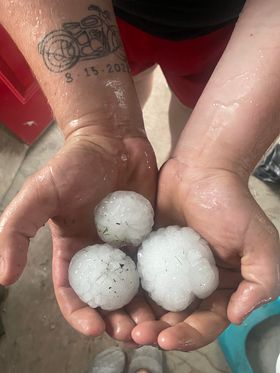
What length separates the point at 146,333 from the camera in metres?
0.73

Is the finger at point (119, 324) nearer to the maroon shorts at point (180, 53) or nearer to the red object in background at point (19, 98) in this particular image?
the maroon shorts at point (180, 53)

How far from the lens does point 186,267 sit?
2.69ft

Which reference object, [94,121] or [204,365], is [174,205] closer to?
[94,121]

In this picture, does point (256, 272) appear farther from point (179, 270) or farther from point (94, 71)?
point (94, 71)

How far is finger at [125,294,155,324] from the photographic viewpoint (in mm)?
796

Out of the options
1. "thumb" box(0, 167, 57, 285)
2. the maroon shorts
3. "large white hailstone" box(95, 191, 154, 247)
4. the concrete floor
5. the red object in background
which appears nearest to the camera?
"thumb" box(0, 167, 57, 285)

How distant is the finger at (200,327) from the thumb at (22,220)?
248mm

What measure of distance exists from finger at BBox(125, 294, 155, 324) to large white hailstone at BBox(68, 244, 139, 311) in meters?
0.01

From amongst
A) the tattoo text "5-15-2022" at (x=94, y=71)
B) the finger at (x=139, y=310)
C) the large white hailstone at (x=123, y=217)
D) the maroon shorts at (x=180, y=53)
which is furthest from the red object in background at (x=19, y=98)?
the finger at (x=139, y=310)

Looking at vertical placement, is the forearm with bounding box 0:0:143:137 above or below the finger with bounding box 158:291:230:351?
above

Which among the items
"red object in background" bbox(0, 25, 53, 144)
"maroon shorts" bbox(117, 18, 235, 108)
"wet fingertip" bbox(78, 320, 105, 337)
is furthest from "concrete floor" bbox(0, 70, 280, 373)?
"wet fingertip" bbox(78, 320, 105, 337)

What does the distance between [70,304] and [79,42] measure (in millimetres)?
506

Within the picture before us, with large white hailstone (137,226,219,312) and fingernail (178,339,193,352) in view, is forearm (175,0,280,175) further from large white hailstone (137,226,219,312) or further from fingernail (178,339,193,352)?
fingernail (178,339,193,352)

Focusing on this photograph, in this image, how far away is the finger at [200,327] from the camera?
0.72 meters
